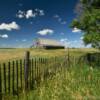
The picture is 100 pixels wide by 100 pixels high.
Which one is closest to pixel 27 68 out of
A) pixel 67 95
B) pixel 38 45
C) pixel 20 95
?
pixel 20 95

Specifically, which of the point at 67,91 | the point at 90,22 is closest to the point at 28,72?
the point at 67,91

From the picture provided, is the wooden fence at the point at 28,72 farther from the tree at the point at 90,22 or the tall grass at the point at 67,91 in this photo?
the tree at the point at 90,22

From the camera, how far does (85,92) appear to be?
7.89 m

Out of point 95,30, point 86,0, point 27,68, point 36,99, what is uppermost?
point 86,0

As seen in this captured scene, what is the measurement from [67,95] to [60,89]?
1.99ft

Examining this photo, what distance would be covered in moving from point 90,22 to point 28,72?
9149 millimetres

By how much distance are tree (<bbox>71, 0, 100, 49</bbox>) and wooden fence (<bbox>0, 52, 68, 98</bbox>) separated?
2276mm

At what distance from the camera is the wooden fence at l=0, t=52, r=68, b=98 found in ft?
23.4

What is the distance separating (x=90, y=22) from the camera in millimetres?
16156

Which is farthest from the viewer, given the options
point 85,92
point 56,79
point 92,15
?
point 92,15

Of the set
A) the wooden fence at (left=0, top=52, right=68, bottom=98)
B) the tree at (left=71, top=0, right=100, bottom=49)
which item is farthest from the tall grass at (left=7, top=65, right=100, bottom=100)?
the tree at (left=71, top=0, right=100, bottom=49)

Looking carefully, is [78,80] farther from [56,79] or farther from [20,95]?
[20,95]

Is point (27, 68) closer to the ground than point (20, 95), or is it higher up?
higher up

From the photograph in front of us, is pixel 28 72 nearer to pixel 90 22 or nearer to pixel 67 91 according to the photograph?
pixel 67 91
